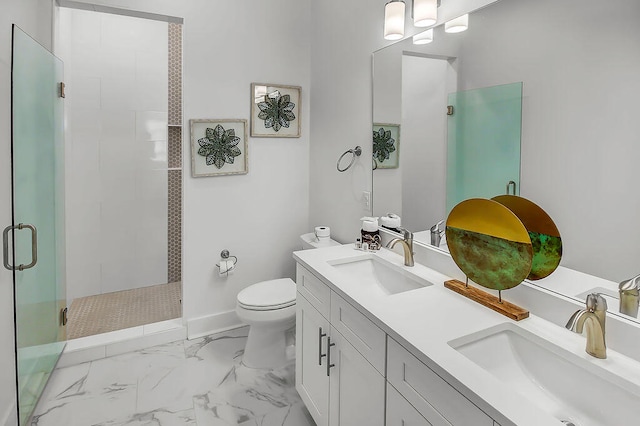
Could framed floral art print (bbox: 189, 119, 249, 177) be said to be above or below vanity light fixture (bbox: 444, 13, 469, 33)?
below

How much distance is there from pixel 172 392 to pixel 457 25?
94.2 inches

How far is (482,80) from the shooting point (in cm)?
146

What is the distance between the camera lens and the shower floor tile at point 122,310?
286 cm

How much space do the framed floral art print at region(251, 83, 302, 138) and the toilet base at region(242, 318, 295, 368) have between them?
56.7 inches

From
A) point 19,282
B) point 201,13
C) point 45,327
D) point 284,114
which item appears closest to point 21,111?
point 19,282

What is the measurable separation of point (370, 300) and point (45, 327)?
190 cm

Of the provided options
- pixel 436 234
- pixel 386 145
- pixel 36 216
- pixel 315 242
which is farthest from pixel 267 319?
pixel 36 216

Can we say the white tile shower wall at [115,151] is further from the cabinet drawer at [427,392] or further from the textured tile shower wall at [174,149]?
the cabinet drawer at [427,392]

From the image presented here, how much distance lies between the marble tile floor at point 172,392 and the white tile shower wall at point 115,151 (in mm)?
1204

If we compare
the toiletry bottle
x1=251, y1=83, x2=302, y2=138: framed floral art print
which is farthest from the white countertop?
x1=251, y1=83, x2=302, y2=138: framed floral art print

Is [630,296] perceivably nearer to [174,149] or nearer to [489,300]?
[489,300]

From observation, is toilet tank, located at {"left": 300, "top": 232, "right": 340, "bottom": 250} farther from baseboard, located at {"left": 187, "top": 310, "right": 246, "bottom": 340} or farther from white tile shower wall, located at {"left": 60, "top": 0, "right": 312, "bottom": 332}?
baseboard, located at {"left": 187, "top": 310, "right": 246, "bottom": 340}

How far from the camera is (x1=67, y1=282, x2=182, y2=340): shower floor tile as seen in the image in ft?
9.38

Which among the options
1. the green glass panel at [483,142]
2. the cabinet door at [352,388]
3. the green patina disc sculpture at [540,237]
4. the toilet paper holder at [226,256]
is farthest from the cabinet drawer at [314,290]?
the toilet paper holder at [226,256]
